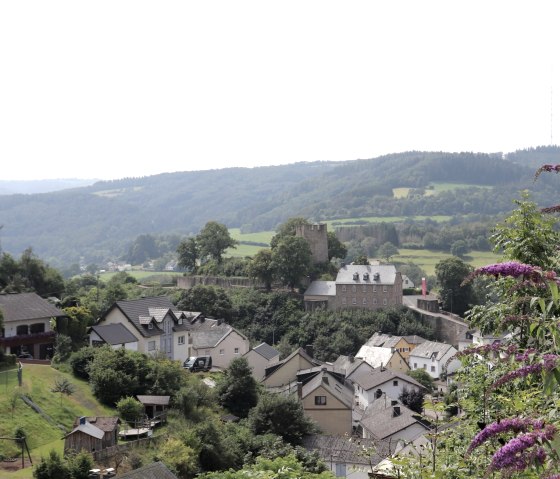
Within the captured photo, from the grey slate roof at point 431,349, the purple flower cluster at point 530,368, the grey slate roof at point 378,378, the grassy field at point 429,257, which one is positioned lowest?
the grassy field at point 429,257

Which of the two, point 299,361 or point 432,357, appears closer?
point 299,361

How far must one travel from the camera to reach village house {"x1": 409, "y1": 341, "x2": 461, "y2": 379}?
192ft

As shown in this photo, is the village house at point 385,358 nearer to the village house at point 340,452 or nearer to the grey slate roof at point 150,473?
the village house at point 340,452

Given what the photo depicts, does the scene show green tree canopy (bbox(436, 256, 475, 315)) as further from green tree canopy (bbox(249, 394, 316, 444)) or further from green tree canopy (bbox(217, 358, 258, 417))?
green tree canopy (bbox(249, 394, 316, 444))

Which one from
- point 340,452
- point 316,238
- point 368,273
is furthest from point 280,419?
point 316,238

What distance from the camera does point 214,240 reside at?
77062 mm

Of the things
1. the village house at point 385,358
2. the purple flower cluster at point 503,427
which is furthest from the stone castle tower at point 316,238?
the purple flower cluster at point 503,427

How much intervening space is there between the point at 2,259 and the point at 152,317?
11.8m

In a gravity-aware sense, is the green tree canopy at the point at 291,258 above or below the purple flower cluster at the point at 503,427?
below

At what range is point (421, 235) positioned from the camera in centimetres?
14388

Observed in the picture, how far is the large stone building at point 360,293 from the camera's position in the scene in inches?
2630

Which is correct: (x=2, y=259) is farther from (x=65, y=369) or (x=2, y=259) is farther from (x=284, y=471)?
(x=284, y=471)

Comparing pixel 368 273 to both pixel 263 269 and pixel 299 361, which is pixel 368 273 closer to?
pixel 263 269

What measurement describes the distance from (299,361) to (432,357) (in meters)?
15.6
